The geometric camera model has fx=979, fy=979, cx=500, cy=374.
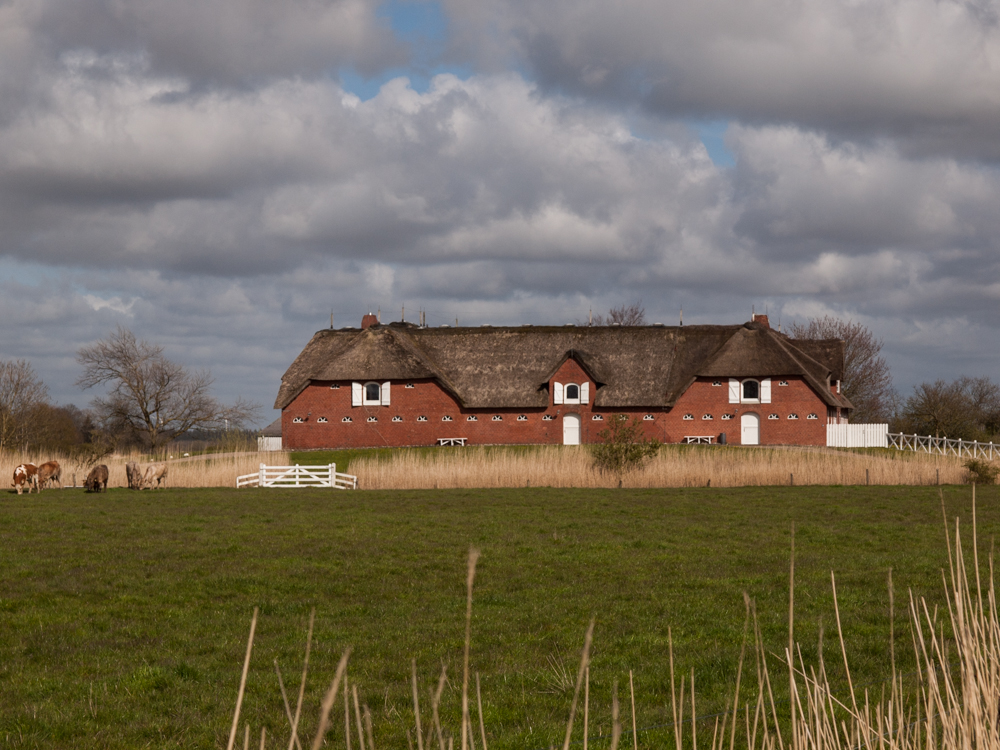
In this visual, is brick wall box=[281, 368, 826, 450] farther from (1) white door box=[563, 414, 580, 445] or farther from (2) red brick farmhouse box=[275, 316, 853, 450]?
(1) white door box=[563, 414, 580, 445]

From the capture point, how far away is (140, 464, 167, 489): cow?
31000 mm

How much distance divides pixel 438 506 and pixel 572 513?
3814 mm

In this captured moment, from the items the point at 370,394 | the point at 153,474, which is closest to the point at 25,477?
the point at 153,474

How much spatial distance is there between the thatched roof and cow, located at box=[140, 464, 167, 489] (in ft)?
83.2

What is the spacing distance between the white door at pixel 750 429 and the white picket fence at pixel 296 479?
27.7 m

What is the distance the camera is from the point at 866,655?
9008 millimetres

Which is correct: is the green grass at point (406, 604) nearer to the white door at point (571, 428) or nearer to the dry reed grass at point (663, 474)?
the dry reed grass at point (663, 474)

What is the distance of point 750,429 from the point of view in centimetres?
5397

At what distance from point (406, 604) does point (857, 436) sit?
149 feet

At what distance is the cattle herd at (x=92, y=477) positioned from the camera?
28766 millimetres

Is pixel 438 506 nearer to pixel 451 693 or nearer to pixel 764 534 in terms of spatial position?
pixel 764 534

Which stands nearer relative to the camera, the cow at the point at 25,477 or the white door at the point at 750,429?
the cow at the point at 25,477

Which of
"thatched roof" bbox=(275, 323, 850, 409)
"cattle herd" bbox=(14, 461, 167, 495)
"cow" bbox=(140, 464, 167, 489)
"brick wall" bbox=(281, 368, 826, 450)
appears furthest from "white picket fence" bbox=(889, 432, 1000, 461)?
"cattle herd" bbox=(14, 461, 167, 495)

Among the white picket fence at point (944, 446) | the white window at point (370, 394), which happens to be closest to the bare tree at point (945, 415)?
the white picket fence at point (944, 446)
